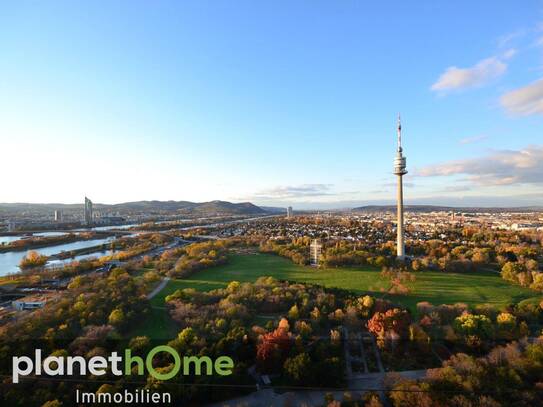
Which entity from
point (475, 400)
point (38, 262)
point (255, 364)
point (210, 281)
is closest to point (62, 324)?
point (255, 364)

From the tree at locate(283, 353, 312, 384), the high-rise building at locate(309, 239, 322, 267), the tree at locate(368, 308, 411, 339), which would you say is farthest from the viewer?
the high-rise building at locate(309, 239, 322, 267)

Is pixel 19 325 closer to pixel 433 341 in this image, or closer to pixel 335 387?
pixel 335 387

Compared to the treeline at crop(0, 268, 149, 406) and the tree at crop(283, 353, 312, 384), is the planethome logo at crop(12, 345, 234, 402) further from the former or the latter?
the tree at crop(283, 353, 312, 384)

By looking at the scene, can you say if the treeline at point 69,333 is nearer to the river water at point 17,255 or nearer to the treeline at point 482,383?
the treeline at point 482,383

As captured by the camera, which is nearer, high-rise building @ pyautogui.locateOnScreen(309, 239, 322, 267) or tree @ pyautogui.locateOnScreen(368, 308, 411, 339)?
tree @ pyautogui.locateOnScreen(368, 308, 411, 339)

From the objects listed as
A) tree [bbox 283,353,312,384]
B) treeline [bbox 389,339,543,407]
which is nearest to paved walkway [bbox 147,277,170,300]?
tree [bbox 283,353,312,384]

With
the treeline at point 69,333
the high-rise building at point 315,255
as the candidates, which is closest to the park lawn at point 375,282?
the high-rise building at point 315,255
